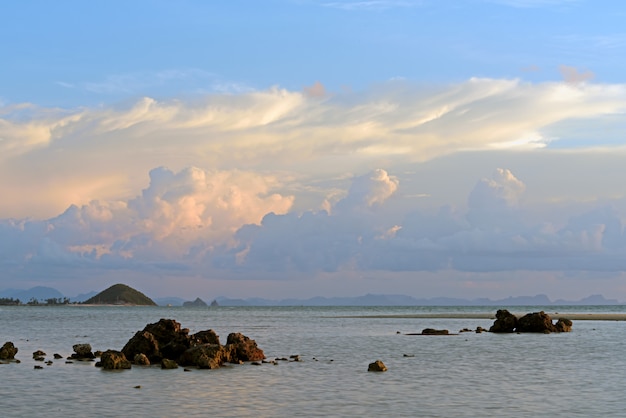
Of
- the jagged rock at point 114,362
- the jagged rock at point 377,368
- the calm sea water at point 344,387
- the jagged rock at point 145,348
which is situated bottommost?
the calm sea water at point 344,387

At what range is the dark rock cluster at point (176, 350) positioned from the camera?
63.8 metres

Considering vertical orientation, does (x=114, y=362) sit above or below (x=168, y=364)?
above

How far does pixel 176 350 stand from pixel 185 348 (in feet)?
2.67

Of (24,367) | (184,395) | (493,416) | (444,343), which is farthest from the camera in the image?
(444,343)

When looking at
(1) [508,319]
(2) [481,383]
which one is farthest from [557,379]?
(1) [508,319]

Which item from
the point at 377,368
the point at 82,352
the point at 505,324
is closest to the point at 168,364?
the point at 82,352

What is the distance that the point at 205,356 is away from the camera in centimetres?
6400

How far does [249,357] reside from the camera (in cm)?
6962

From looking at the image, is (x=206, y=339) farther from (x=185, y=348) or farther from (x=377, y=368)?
(x=377, y=368)

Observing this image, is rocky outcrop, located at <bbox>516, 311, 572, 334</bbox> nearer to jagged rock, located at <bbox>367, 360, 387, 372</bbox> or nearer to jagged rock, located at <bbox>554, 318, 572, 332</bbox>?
jagged rock, located at <bbox>554, 318, 572, 332</bbox>

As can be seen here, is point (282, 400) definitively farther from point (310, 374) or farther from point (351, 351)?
point (351, 351)

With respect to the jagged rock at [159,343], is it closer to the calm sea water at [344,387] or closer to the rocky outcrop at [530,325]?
the calm sea water at [344,387]

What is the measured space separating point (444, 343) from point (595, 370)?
3610 cm

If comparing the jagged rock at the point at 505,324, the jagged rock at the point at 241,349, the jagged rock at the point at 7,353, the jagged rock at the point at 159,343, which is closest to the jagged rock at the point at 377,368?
the jagged rock at the point at 241,349
